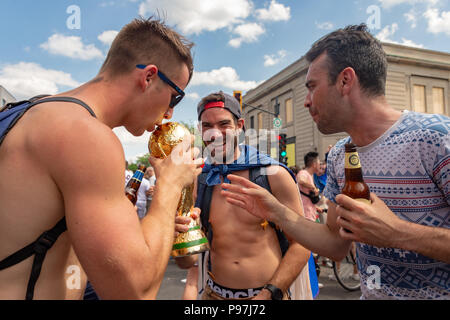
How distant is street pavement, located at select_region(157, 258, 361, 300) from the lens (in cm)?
584

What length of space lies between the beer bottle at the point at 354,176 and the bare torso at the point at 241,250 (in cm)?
124

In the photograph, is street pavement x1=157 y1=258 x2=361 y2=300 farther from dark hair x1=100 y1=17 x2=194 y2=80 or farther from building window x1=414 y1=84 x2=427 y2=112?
building window x1=414 y1=84 x2=427 y2=112

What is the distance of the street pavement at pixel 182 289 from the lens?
5.84 metres

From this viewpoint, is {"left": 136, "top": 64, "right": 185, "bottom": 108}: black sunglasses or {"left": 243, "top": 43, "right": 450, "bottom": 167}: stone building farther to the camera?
{"left": 243, "top": 43, "right": 450, "bottom": 167}: stone building

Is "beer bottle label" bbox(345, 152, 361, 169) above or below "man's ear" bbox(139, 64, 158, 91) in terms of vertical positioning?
below

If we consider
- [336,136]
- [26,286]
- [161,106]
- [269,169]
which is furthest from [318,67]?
[336,136]

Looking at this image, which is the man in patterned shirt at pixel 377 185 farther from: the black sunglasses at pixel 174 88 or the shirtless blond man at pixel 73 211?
the shirtless blond man at pixel 73 211

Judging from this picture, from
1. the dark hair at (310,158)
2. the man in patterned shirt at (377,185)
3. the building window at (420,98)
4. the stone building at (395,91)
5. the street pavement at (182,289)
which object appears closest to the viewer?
the man in patterned shirt at (377,185)

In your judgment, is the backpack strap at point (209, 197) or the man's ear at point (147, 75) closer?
the man's ear at point (147, 75)

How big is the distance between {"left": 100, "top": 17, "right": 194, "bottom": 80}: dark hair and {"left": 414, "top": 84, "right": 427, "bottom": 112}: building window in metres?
29.3

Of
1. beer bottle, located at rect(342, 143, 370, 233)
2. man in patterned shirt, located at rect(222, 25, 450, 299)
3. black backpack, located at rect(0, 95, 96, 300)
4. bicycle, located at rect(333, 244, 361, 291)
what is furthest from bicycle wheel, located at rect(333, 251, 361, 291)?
black backpack, located at rect(0, 95, 96, 300)

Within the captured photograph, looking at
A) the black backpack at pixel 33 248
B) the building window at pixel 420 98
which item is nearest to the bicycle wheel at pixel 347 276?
the black backpack at pixel 33 248

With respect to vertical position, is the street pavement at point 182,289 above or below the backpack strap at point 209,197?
below
